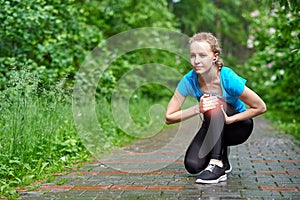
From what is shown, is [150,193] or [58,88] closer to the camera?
[150,193]

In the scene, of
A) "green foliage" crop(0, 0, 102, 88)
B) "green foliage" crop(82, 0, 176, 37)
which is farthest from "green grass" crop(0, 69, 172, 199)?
"green foliage" crop(82, 0, 176, 37)

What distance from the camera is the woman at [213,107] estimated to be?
3699mm

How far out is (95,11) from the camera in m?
10.1

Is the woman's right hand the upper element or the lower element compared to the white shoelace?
upper

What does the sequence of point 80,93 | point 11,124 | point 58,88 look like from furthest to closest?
point 80,93 < point 58,88 < point 11,124

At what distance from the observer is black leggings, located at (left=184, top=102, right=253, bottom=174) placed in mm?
3836

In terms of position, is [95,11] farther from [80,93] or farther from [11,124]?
[11,124]

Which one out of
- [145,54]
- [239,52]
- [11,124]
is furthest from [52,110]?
[239,52]

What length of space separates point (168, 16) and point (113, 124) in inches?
229

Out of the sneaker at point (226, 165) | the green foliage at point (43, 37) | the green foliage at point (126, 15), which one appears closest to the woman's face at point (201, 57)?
the sneaker at point (226, 165)

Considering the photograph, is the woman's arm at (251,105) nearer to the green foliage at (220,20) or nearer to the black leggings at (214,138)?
the black leggings at (214,138)

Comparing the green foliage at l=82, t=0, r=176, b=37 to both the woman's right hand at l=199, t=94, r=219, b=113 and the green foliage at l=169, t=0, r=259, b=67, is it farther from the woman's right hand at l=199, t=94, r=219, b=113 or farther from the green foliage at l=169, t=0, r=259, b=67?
the woman's right hand at l=199, t=94, r=219, b=113

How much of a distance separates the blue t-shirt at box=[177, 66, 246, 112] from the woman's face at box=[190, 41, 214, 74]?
0.14 meters

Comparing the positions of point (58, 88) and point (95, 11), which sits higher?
point (95, 11)
